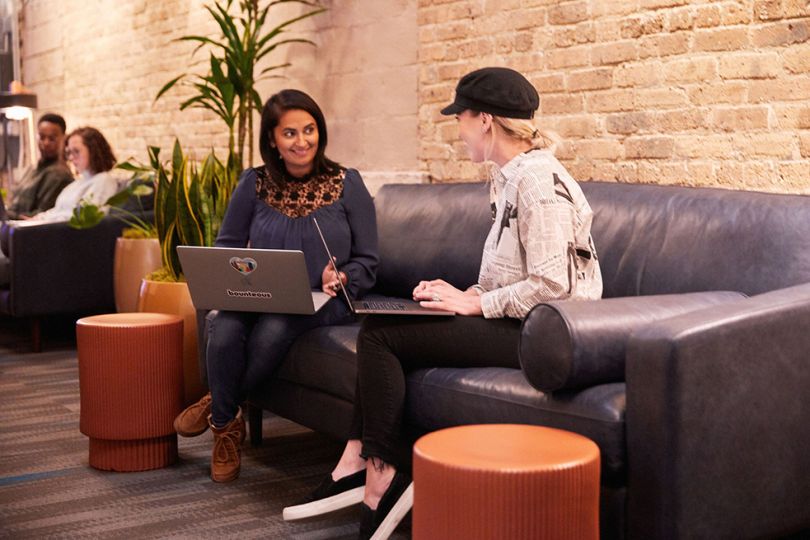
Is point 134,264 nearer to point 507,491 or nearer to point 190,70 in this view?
point 190,70

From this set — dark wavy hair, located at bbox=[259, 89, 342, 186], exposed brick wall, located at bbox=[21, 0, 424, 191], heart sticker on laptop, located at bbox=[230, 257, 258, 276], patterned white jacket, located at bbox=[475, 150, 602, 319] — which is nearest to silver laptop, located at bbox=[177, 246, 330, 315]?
heart sticker on laptop, located at bbox=[230, 257, 258, 276]

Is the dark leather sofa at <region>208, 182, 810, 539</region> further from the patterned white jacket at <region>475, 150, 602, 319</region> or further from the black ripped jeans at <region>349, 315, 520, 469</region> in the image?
the patterned white jacket at <region>475, 150, 602, 319</region>

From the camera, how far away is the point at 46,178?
23.6ft

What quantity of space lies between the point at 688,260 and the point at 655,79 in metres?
0.92

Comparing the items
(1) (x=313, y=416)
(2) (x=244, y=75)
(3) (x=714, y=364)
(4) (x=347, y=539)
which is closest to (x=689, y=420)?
(3) (x=714, y=364)

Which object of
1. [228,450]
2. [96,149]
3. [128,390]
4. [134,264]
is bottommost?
[228,450]

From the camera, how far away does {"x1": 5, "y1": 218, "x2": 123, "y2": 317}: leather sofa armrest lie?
5895 mm

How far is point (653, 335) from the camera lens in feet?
7.46

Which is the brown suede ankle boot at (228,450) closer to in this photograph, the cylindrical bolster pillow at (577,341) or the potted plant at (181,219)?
the potted plant at (181,219)

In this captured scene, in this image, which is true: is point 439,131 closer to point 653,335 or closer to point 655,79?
point 655,79

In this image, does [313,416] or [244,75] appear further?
[244,75]

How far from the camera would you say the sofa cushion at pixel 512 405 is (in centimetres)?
237

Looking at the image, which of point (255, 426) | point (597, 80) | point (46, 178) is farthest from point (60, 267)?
point (597, 80)

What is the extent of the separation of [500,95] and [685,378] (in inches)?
39.7
